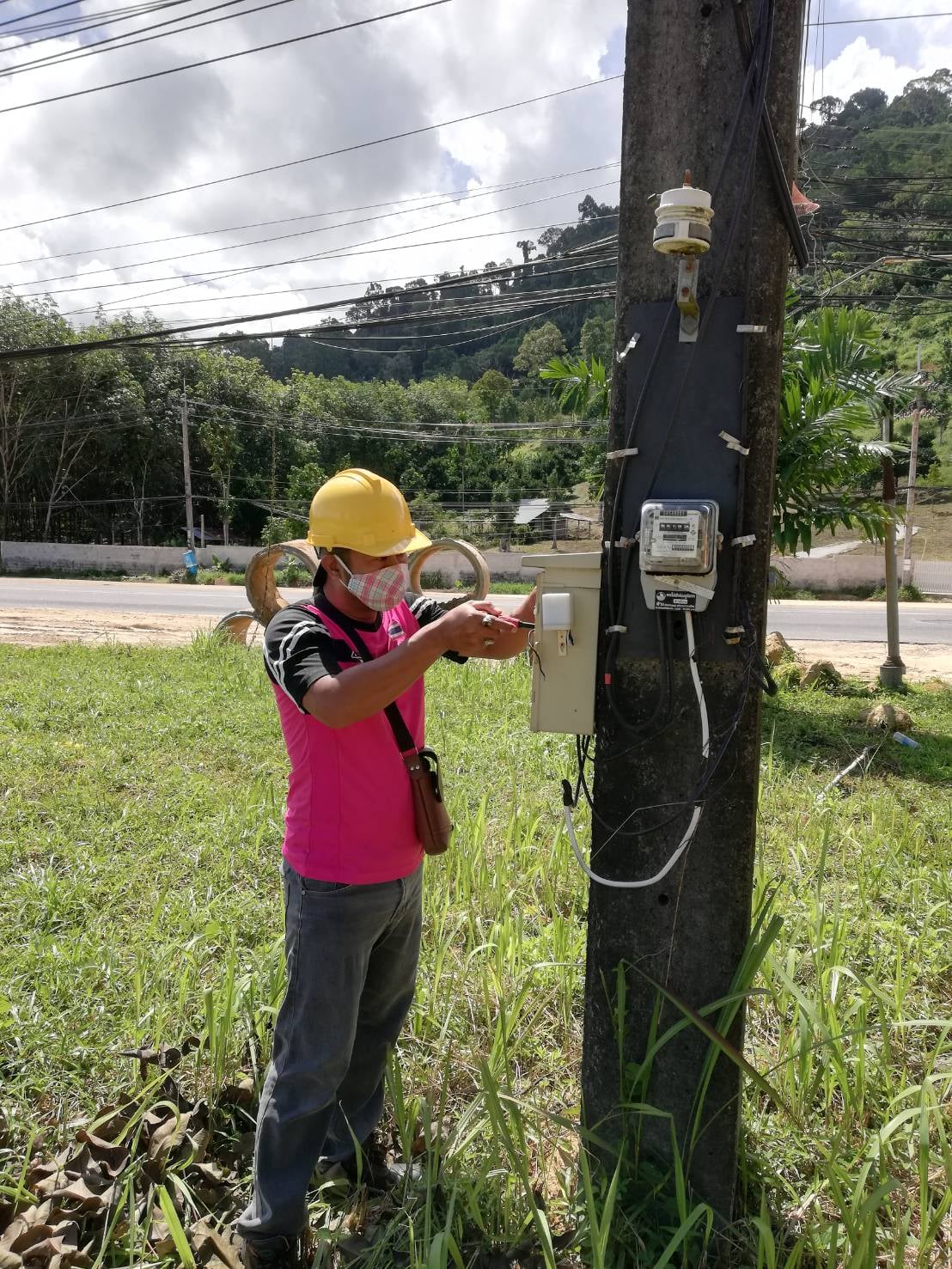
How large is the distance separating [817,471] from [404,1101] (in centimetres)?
666

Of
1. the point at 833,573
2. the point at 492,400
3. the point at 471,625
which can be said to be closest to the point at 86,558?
the point at 833,573

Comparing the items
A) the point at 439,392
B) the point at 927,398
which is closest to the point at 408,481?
the point at 439,392

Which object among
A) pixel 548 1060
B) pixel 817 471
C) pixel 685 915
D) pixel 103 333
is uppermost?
pixel 103 333

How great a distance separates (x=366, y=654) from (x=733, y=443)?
0.88m

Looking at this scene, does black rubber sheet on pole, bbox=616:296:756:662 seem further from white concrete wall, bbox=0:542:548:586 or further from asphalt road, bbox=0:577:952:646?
white concrete wall, bbox=0:542:548:586

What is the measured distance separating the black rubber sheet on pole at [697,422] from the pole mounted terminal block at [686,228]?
121 millimetres

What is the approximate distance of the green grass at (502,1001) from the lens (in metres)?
1.89

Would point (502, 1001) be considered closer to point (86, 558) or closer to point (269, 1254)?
point (269, 1254)

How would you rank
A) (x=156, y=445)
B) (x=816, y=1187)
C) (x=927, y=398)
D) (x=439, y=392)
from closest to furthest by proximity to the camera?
(x=816, y=1187) → (x=927, y=398) → (x=156, y=445) → (x=439, y=392)

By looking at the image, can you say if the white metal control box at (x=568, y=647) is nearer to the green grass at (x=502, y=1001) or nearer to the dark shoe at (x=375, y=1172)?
the green grass at (x=502, y=1001)

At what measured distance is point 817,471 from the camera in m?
7.57

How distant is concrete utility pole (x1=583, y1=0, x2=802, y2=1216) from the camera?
169 cm

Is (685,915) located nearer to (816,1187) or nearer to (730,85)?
(816,1187)

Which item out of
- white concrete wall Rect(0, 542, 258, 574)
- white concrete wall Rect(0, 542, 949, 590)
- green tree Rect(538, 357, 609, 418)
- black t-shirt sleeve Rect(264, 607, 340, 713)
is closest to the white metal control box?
black t-shirt sleeve Rect(264, 607, 340, 713)
